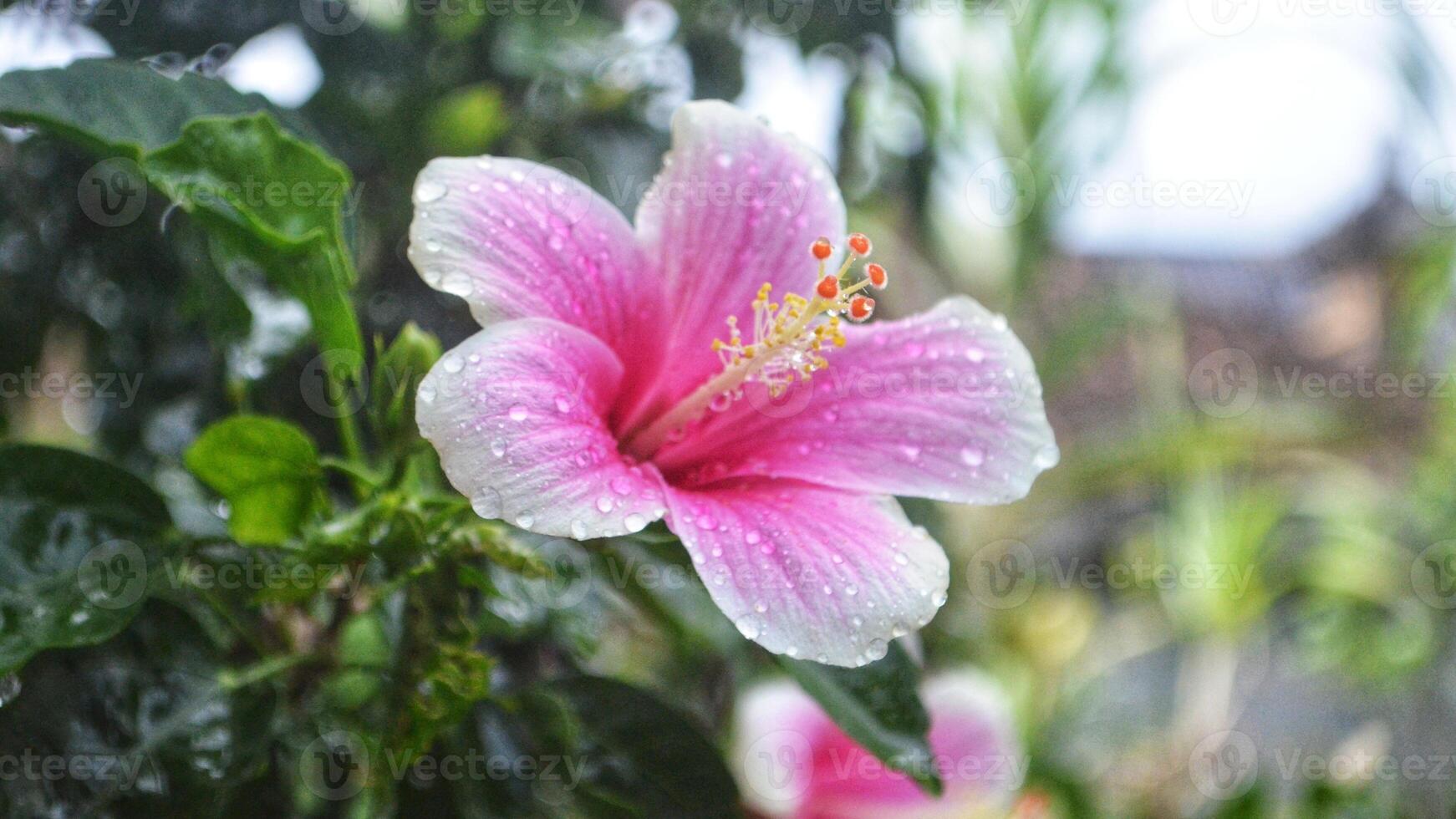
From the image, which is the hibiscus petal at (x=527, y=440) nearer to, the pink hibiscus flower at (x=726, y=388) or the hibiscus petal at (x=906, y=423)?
the pink hibiscus flower at (x=726, y=388)

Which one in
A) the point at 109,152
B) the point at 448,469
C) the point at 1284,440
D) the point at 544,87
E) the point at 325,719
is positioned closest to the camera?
the point at 448,469

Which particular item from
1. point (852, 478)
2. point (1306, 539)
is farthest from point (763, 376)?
point (1306, 539)

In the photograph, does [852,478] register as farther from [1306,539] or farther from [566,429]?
[1306,539]

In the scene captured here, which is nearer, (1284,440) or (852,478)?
(852,478)

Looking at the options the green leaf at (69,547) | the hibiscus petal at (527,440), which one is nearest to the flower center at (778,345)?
the hibiscus petal at (527,440)

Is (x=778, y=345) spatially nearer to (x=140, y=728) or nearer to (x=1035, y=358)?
(x=140, y=728)
